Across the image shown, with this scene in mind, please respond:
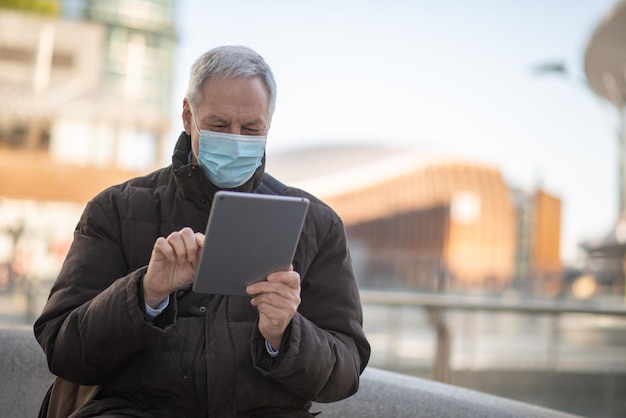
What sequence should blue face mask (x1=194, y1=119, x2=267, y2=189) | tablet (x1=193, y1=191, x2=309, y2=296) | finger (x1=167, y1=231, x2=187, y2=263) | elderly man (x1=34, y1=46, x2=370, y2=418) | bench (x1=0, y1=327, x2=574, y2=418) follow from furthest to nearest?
bench (x1=0, y1=327, x2=574, y2=418)
blue face mask (x1=194, y1=119, x2=267, y2=189)
elderly man (x1=34, y1=46, x2=370, y2=418)
finger (x1=167, y1=231, x2=187, y2=263)
tablet (x1=193, y1=191, x2=309, y2=296)

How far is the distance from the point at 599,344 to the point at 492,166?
50.5 meters

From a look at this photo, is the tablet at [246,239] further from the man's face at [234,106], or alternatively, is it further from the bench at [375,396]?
the bench at [375,396]

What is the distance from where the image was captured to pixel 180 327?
7.47 ft

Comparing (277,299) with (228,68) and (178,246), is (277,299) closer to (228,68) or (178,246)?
(178,246)

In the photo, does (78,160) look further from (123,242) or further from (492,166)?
(492,166)

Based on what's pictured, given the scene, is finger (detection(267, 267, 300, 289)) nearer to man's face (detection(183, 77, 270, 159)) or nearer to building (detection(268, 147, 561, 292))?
man's face (detection(183, 77, 270, 159))

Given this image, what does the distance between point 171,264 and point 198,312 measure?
0.92ft

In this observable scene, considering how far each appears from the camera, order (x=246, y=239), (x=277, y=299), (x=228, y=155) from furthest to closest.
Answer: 1. (x=228, y=155)
2. (x=277, y=299)
3. (x=246, y=239)

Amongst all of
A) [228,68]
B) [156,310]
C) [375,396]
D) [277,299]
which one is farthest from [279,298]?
[375,396]

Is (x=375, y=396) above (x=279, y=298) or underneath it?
underneath

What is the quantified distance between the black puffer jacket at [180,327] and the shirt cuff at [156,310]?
1cm

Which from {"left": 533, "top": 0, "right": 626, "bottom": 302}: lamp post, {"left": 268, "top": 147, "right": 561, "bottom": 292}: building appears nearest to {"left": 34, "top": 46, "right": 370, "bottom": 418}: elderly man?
{"left": 533, "top": 0, "right": 626, "bottom": 302}: lamp post

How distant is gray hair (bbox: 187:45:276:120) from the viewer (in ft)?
7.43

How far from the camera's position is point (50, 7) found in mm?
30328
